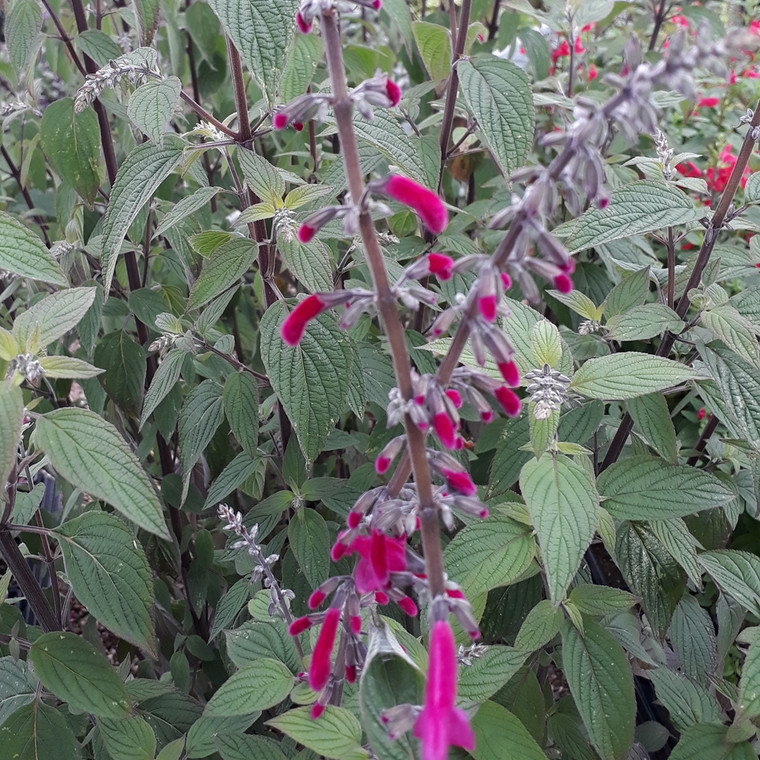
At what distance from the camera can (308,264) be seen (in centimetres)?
105

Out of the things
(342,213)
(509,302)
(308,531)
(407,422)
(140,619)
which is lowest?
(308,531)

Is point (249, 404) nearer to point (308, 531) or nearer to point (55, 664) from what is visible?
point (308, 531)

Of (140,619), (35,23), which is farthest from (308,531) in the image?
(35,23)

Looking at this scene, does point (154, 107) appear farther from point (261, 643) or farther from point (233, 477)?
point (261, 643)

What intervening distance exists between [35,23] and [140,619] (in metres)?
1.10

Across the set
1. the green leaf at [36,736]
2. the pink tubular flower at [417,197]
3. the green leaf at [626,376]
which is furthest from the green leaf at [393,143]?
the green leaf at [36,736]

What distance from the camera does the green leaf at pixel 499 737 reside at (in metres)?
0.87

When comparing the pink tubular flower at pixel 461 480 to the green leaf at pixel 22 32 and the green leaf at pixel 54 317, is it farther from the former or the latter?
the green leaf at pixel 22 32

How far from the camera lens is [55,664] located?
990 millimetres

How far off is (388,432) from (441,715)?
3.14 ft

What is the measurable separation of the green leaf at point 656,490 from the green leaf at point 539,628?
157mm

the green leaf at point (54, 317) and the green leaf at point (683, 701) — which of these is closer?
the green leaf at point (54, 317)

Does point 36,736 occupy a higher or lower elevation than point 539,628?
lower

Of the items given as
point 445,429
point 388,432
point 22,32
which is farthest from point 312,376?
point 22,32
